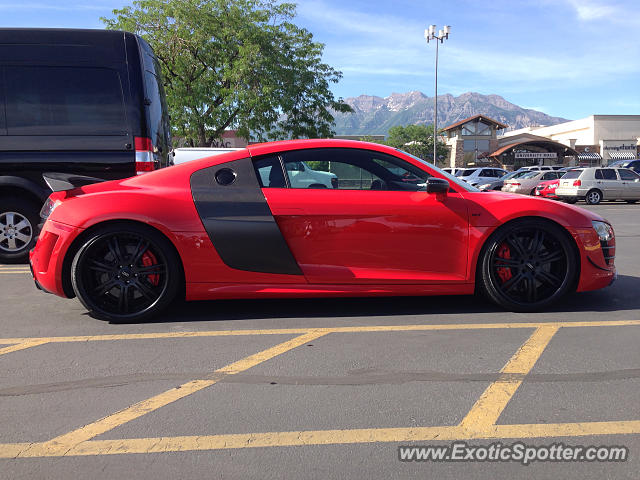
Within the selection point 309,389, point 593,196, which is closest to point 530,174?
point 593,196

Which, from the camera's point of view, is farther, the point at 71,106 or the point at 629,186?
the point at 629,186

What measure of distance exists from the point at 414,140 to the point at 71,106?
259ft

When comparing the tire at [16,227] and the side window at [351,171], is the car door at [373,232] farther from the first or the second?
the tire at [16,227]

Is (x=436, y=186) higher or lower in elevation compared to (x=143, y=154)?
lower

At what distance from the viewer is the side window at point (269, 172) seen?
4.35 metres

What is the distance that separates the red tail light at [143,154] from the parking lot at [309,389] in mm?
2335

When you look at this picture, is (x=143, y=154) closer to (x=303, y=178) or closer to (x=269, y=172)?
(x=269, y=172)

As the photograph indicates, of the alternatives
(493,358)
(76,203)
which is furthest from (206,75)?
(493,358)

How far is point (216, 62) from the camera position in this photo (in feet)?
71.9

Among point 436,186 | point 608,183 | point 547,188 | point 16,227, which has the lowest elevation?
A: point 16,227

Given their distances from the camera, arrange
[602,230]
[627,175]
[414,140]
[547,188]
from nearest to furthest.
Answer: [602,230] < [627,175] < [547,188] < [414,140]

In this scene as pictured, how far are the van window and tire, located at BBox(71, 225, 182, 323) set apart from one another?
2692mm

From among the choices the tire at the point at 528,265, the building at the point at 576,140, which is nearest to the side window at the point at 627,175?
the tire at the point at 528,265

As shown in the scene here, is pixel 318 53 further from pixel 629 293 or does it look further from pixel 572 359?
pixel 572 359
